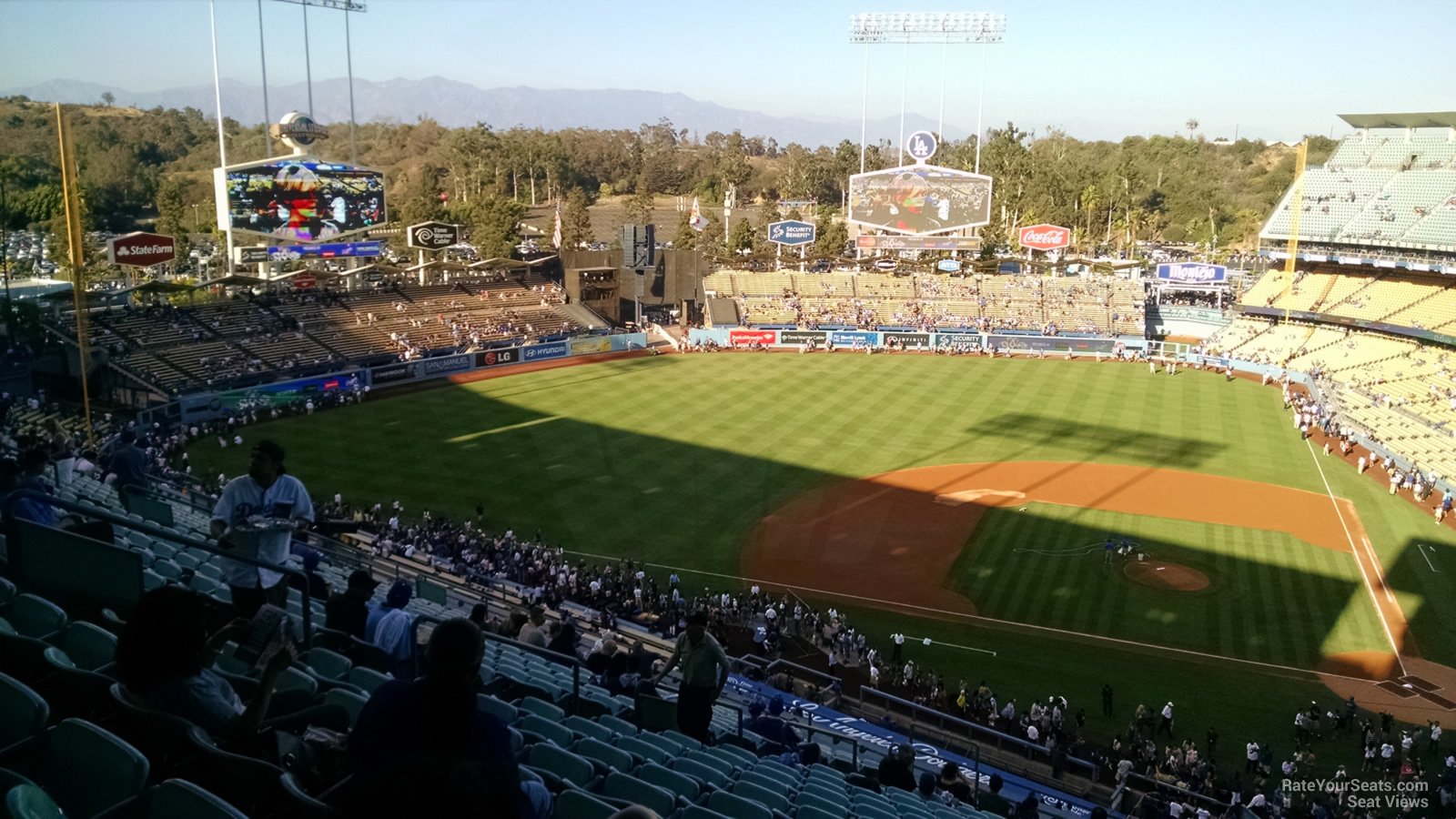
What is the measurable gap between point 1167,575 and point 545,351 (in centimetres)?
3683

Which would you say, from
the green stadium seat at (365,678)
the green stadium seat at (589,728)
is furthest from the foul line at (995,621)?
the green stadium seat at (365,678)

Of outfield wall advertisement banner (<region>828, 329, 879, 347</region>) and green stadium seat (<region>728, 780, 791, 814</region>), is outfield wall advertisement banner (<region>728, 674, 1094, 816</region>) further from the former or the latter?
outfield wall advertisement banner (<region>828, 329, 879, 347</region>)

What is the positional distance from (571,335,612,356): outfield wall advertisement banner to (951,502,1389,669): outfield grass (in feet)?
102

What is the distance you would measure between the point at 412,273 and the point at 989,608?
48.0 metres

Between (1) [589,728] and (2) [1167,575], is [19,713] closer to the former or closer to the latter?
(1) [589,728]

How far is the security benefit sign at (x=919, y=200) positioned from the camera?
65.1 m

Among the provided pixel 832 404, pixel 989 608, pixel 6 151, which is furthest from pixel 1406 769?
pixel 6 151

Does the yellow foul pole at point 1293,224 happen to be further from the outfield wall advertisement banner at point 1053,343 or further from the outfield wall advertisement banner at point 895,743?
the outfield wall advertisement banner at point 895,743

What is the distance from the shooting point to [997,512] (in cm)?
3114

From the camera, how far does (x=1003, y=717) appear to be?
18.3 metres

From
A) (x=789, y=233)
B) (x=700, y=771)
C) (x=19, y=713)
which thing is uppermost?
(x=789, y=233)

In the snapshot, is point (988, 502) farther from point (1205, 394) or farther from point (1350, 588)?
point (1205, 394)

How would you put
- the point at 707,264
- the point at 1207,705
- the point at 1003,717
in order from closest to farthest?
the point at 1003,717
the point at 1207,705
the point at 707,264

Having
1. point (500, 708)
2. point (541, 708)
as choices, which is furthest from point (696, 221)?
point (500, 708)
